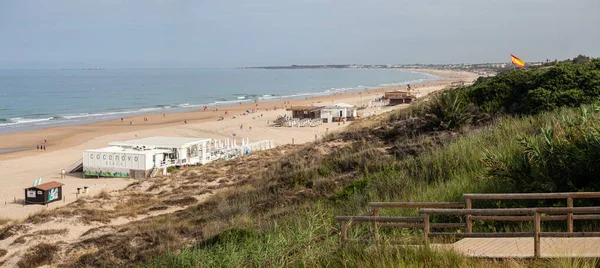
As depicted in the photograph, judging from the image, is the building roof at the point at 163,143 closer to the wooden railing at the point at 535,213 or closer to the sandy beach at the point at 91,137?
the sandy beach at the point at 91,137

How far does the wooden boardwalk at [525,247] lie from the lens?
468 cm

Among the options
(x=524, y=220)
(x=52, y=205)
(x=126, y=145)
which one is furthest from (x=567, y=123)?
(x=126, y=145)

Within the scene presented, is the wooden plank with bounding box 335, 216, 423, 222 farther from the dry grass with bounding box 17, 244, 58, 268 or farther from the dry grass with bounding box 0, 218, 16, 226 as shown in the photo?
the dry grass with bounding box 0, 218, 16, 226

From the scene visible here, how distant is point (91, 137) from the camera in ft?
141

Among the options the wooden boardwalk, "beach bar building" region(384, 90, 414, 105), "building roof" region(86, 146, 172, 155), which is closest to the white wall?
"building roof" region(86, 146, 172, 155)

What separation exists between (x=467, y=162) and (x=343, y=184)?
3.12 metres

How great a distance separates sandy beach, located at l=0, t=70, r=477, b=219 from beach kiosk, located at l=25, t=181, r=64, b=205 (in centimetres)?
34

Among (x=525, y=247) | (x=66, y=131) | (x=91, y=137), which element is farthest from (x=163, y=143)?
(x=525, y=247)

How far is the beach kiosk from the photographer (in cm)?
2155

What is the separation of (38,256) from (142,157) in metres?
15.1

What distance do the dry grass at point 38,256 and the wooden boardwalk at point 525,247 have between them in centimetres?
871

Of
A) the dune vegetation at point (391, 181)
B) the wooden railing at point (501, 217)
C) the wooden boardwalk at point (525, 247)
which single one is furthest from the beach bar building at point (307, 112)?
the wooden boardwalk at point (525, 247)

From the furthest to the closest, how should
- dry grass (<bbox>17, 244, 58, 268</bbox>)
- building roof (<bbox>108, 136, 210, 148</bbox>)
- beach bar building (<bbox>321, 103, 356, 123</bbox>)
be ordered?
1. beach bar building (<bbox>321, 103, 356, 123</bbox>)
2. building roof (<bbox>108, 136, 210, 148</bbox>)
3. dry grass (<bbox>17, 244, 58, 268</bbox>)

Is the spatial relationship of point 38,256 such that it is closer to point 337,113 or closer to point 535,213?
point 535,213
